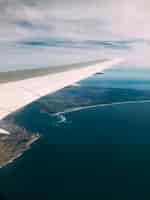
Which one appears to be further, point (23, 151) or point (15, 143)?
Answer: point (15, 143)

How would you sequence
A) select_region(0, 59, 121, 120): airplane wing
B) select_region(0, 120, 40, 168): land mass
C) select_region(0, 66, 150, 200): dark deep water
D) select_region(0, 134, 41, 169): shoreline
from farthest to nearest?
select_region(0, 120, 40, 168): land mass → select_region(0, 134, 41, 169): shoreline → select_region(0, 66, 150, 200): dark deep water → select_region(0, 59, 121, 120): airplane wing

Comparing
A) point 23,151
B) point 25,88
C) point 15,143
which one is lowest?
point 23,151

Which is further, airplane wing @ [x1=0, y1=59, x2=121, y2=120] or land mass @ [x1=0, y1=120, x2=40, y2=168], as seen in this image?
land mass @ [x1=0, y1=120, x2=40, y2=168]

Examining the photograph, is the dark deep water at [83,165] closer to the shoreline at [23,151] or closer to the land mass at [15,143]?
the shoreline at [23,151]

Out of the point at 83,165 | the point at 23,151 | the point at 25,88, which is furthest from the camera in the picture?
the point at 23,151

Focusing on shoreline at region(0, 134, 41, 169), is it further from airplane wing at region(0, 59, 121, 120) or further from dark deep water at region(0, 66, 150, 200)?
airplane wing at region(0, 59, 121, 120)

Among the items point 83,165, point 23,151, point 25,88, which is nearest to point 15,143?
point 23,151

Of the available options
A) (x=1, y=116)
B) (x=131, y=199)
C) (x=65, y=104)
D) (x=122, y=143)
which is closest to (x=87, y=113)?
(x=65, y=104)

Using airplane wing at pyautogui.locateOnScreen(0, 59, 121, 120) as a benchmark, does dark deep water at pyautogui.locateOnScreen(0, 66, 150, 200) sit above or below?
below

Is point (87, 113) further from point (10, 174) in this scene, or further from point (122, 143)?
point (10, 174)

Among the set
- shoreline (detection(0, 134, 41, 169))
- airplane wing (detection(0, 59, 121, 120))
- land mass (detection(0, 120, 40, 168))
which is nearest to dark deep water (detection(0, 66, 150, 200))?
shoreline (detection(0, 134, 41, 169))

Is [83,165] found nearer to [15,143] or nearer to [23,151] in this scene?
[23,151]

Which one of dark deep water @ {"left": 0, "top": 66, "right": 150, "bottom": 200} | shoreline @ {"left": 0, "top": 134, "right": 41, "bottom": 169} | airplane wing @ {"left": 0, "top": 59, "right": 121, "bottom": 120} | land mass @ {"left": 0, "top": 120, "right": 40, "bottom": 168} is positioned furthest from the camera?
land mass @ {"left": 0, "top": 120, "right": 40, "bottom": 168}
